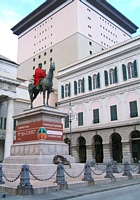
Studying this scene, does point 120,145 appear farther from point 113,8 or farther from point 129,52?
point 113,8

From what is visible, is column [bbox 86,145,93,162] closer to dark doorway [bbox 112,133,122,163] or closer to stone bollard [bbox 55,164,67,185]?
dark doorway [bbox 112,133,122,163]

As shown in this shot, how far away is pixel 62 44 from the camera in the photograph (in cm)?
5844

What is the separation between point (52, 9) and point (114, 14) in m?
16.9

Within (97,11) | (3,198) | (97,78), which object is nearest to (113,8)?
(97,11)

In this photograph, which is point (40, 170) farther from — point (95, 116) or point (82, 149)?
point (82, 149)

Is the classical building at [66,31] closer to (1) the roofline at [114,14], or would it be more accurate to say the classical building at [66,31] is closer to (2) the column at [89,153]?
(1) the roofline at [114,14]

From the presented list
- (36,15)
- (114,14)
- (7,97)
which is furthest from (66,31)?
(7,97)

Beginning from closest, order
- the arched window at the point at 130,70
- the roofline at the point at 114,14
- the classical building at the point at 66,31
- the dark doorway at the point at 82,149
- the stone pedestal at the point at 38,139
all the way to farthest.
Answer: the stone pedestal at the point at 38,139, the arched window at the point at 130,70, the dark doorway at the point at 82,149, the classical building at the point at 66,31, the roofline at the point at 114,14

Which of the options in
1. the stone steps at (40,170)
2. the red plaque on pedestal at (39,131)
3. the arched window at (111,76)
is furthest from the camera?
the arched window at (111,76)

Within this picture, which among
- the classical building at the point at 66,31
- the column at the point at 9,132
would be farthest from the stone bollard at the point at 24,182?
the classical building at the point at 66,31

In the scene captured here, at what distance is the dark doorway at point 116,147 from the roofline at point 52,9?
37758mm

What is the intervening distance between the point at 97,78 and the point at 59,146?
26298mm

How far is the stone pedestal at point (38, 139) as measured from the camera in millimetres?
14359

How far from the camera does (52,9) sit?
6425cm
